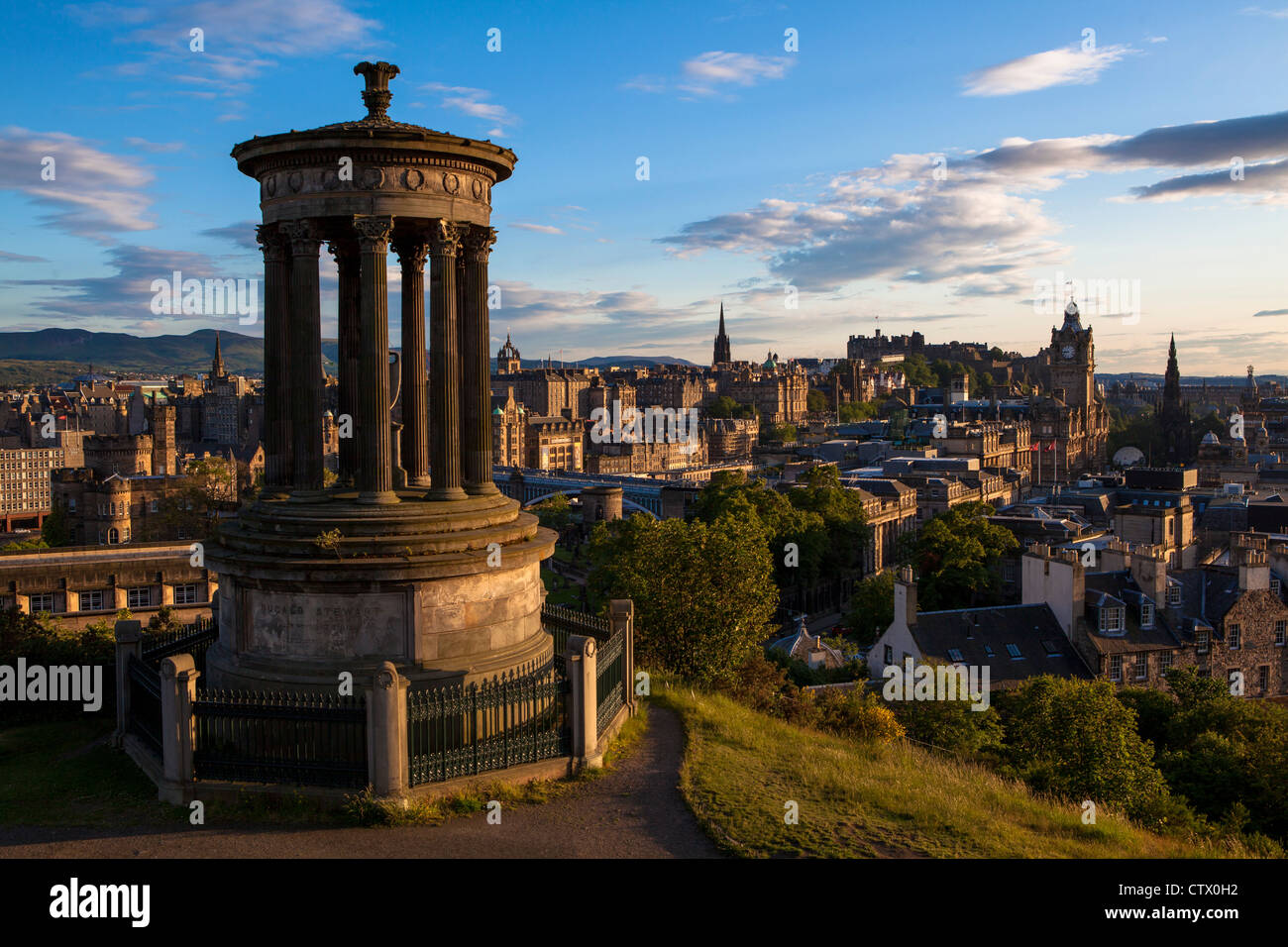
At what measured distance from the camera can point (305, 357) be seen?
1870 centimetres

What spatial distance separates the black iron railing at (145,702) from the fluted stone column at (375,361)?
4.66m

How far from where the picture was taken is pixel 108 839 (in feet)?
47.1

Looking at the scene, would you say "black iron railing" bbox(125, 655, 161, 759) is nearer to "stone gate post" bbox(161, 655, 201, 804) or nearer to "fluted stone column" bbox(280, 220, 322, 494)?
"stone gate post" bbox(161, 655, 201, 804)

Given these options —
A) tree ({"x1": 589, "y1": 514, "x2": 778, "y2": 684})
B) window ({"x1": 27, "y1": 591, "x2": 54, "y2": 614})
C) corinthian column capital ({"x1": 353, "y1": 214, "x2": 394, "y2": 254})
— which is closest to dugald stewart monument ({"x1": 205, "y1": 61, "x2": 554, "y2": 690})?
corinthian column capital ({"x1": 353, "y1": 214, "x2": 394, "y2": 254})

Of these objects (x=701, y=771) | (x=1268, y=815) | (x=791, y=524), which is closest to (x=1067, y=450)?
(x=791, y=524)

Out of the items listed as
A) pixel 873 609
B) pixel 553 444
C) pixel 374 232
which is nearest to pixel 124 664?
pixel 374 232

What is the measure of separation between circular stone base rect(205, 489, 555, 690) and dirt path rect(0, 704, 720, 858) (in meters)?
2.97

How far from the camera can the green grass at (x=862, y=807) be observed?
1398cm

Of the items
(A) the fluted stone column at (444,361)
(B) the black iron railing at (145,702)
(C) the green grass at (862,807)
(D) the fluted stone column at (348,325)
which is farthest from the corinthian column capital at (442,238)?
(C) the green grass at (862,807)

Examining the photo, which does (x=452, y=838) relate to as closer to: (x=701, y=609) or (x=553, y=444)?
(x=701, y=609)

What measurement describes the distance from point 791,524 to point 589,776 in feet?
200

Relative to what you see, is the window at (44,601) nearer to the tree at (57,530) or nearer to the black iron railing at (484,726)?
the black iron railing at (484,726)

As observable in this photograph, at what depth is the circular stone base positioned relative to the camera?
16.8m

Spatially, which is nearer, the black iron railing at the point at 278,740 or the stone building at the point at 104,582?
the black iron railing at the point at 278,740
